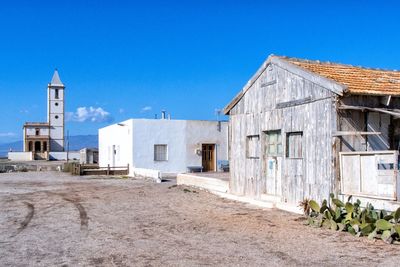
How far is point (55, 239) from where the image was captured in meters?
9.67

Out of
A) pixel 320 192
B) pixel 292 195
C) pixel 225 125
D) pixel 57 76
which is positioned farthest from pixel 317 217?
pixel 57 76

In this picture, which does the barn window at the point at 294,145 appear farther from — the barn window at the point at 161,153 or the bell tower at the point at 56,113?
the bell tower at the point at 56,113

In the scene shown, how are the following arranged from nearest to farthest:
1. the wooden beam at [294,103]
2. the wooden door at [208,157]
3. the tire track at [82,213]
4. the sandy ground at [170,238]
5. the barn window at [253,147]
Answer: the sandy ground at [170,238]
the tire track at [82,213]
the wooden beam at [294,103]
the barn window at [253,147]
the wooden door at [208,157]

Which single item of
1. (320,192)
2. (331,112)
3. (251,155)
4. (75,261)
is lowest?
(75,261)

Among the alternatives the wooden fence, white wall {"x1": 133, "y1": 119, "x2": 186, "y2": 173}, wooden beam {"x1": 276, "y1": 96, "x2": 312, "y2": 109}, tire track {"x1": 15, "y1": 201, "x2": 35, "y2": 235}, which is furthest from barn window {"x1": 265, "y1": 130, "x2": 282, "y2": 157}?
the wooden fence

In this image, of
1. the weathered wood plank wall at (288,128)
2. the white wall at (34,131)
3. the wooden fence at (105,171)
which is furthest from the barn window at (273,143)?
the white wall at (34,131)

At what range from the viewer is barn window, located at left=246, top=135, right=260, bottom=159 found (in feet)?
51.0

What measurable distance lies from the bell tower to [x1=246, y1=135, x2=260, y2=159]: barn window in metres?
84.9

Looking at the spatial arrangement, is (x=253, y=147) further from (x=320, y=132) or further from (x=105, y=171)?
(x=105, y=171)

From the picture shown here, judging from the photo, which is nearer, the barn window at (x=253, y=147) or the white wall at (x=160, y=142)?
the barn window at (x=253, y=147)

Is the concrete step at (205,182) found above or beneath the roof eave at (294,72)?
beneath

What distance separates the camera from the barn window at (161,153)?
102ft

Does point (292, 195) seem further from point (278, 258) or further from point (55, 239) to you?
point (55, 239)

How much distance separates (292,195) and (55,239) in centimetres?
667
